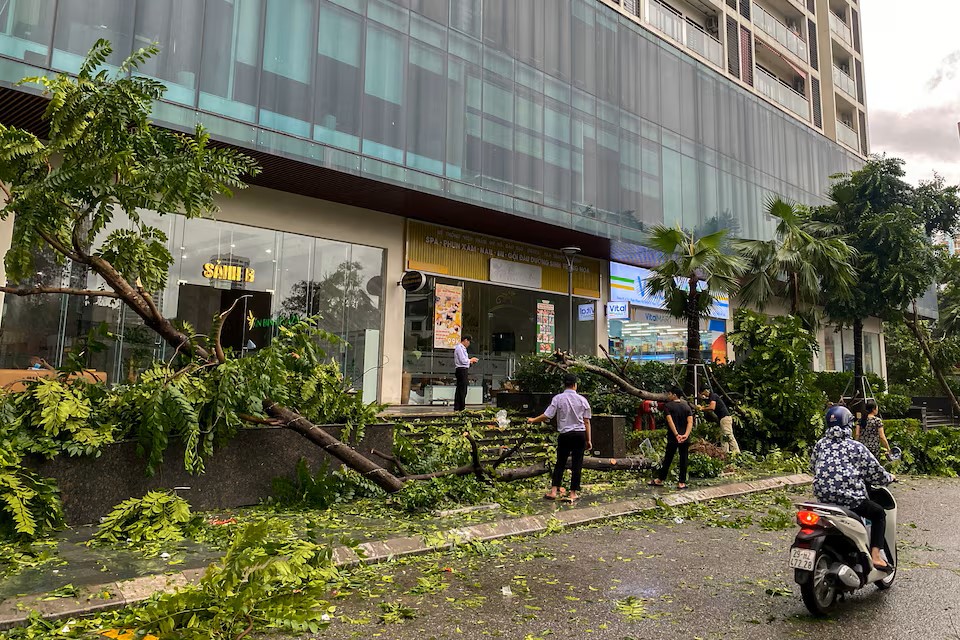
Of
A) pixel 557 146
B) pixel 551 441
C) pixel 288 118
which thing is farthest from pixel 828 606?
pixel 557 146

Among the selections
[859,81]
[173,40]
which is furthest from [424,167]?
[859,81]

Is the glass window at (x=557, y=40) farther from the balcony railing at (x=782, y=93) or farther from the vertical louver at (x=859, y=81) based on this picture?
the vertical louver at (x=859, y=81)

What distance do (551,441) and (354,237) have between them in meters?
8.64

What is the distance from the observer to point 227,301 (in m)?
15.9

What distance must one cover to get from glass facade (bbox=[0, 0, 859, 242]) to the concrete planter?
8370mm

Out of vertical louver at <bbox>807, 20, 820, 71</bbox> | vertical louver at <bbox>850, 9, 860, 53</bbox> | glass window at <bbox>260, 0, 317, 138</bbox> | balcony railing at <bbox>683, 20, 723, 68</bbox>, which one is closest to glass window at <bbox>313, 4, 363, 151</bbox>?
glass window at <bbox>260, 0, 317, 138</bbox>

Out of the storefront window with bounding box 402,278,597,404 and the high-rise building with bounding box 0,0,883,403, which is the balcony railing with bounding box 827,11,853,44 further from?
the storefront window with bounding box 402,278,597,404

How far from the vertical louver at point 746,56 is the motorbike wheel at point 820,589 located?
1283 inches

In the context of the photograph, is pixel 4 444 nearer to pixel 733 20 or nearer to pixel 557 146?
pixel 557 146

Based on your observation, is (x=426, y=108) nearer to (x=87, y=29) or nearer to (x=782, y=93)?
(x=87, y=29)

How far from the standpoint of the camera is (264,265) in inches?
648

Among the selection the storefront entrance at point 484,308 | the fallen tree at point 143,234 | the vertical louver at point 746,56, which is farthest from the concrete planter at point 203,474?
the vertical louver at point 746,56

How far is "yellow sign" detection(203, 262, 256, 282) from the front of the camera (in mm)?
15539

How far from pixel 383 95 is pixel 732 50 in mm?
22797
